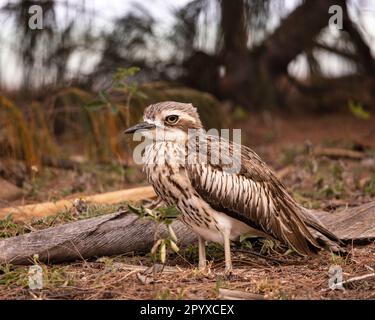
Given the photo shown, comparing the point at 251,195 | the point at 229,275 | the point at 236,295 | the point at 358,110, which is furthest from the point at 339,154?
the point at 236,295

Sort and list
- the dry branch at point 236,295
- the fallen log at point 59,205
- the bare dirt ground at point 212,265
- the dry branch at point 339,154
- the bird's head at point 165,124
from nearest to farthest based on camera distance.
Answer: the dry branch at point 236,295
the bare dirt ground at point 212,265
the bird's head at point 165,124
the fallen log at point 59,205
the dry branch at point 339,154

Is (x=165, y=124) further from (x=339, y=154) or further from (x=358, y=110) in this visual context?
(x=358, y=110)

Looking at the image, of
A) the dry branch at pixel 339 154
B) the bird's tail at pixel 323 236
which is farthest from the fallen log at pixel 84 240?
the dry branch at pixel 339 154

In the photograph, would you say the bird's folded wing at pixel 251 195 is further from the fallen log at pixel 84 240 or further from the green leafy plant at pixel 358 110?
the green leafy plant at pixel 358 110

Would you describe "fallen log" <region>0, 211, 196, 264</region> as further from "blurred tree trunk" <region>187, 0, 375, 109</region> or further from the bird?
"blurred tree trunk" <region>187, 0, 375, 109</region>

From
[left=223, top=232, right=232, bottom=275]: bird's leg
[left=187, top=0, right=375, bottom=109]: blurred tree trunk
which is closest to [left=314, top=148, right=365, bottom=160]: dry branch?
[left=187, top=0, right=375, bottom=109]: blurred tree trunk

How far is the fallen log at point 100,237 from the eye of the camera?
15.6 ft

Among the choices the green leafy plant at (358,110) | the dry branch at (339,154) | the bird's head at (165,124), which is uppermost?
the green leafy plant at (358,110)

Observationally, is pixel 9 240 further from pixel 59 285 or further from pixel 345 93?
pixel 345 93

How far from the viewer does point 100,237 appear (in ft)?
16.4

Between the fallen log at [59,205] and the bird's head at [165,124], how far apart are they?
1248 millimetres

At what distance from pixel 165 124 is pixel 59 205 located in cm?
168

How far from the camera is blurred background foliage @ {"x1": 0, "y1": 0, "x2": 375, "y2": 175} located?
7820mm

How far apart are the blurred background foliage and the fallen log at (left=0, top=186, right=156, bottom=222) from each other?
0.89 m
